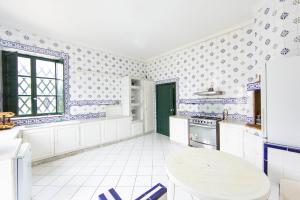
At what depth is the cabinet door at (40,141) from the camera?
9.20ft

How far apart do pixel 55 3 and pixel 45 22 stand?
31.7 inches

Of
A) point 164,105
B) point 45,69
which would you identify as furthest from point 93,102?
point 164,105

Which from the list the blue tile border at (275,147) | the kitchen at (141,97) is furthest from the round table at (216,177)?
the blue tile border at (275,147)

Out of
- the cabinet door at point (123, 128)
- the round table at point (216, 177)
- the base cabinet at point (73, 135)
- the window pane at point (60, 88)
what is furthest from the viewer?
the cabinet door at point (123, 128)

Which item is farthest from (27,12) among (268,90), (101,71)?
(268,90)

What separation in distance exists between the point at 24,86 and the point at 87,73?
1.46 metres

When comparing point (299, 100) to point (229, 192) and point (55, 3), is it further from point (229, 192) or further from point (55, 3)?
point (55, 3)

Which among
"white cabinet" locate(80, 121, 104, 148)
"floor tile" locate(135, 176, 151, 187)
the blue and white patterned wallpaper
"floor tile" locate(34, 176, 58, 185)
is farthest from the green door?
"floor tile" locate(34, 176, 58, 185)

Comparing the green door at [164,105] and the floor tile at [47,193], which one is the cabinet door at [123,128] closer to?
the green door at [164,105]

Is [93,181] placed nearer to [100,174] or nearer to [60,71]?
[100,174]

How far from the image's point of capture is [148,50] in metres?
4.64

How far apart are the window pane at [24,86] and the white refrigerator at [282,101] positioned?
457 cm

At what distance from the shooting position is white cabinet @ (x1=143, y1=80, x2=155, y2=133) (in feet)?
17.0

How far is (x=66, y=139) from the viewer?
3314 mm
